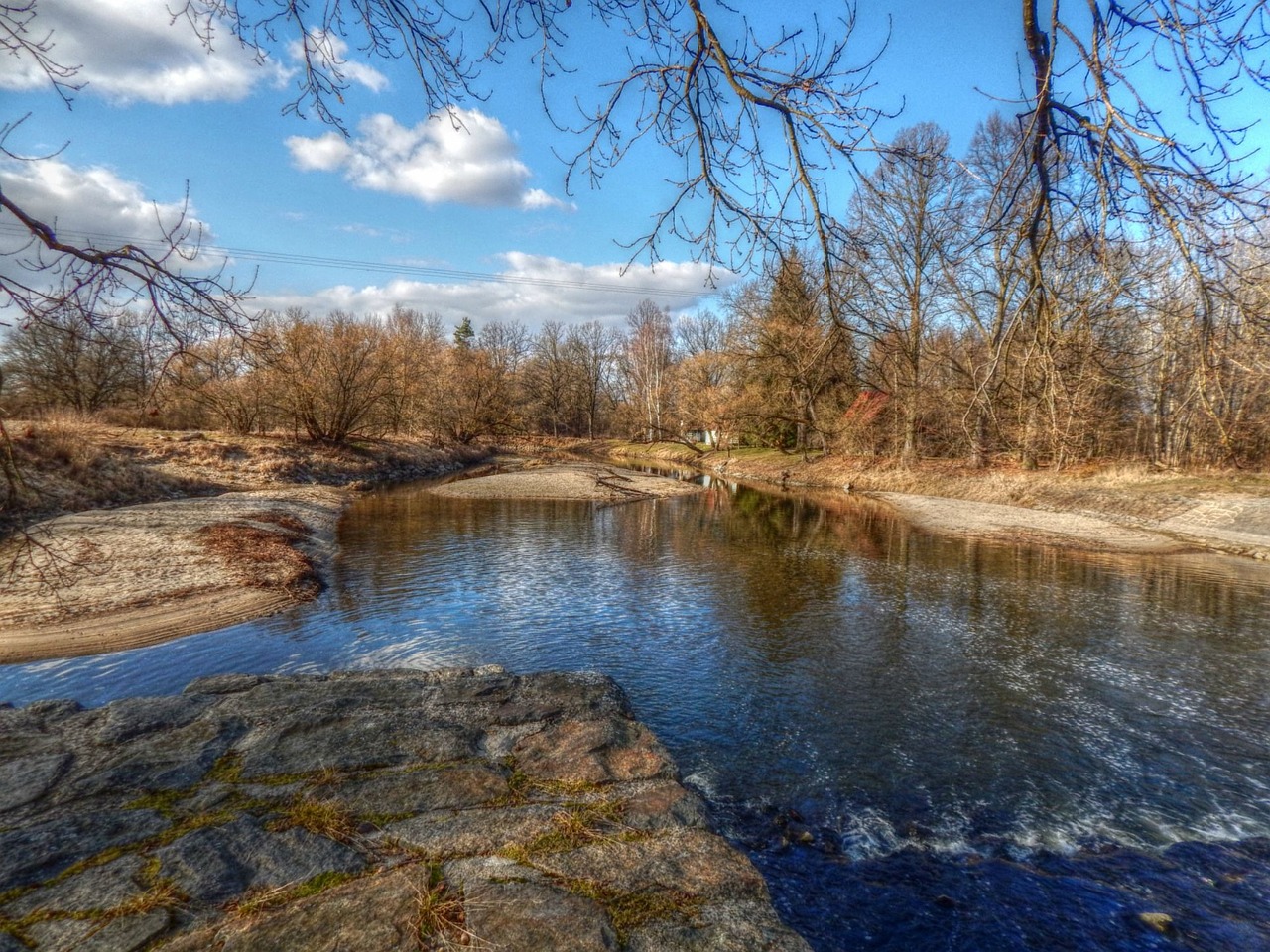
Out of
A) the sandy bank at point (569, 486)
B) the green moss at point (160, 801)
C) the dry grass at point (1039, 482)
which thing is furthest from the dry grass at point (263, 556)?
the dry grass at point (1039, 482)

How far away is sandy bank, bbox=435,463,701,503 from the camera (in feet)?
85.1

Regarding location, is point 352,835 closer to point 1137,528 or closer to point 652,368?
point 1137,528

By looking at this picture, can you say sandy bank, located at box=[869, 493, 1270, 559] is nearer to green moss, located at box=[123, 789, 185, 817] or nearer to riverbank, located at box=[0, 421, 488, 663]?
riverbank, located at box=[0, 421, 488, 663]

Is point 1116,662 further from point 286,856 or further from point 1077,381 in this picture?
point 286,856

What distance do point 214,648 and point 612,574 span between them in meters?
6.95

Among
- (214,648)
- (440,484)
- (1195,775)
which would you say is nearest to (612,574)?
(214,648)

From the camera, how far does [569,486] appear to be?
28.1m

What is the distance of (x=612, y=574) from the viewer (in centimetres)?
1301

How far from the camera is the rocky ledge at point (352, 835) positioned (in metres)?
2.52

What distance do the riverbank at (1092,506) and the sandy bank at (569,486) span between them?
9.37m

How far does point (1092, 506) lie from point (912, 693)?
55.7 ft

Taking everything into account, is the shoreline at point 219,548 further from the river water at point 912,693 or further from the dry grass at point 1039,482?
the river water at point 912,693

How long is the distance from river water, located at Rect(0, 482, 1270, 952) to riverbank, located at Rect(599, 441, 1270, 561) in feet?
7.01

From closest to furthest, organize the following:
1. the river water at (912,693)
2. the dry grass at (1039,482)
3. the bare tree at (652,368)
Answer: the river water at (912,693), the dry grass at (1039,482), the bare tree at (652,368)
